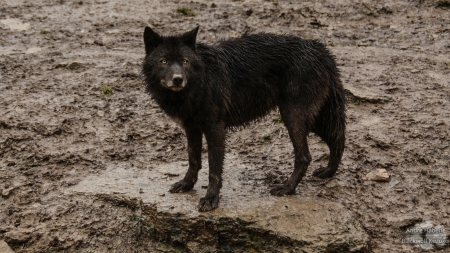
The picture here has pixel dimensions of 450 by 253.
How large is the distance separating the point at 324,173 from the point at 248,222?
1582 mm

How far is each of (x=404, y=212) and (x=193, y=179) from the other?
2667 millimetres

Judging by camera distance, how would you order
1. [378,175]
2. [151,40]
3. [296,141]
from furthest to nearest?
[378,175] → [296,141] → [151,40]

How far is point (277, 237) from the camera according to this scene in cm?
630

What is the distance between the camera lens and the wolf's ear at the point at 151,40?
637 centimetres

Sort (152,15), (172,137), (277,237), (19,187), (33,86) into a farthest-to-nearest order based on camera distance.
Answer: (152,15) < (33,86) < (172,137) < (19,187) < (277,237)

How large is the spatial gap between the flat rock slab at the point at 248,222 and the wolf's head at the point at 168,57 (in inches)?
58.3

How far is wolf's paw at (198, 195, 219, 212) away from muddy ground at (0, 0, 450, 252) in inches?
28.7

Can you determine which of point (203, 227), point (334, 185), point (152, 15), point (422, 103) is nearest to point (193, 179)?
point (203, 227)

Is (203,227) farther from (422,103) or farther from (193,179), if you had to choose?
(422,103)

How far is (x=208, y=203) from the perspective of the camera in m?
6.55

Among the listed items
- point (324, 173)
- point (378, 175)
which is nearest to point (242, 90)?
point (324, 173)

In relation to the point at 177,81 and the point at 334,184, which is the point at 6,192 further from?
the point at 334,184

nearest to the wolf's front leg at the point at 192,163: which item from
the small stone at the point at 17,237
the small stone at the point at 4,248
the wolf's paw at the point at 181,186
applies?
the wolf's paw at the point at 181,186

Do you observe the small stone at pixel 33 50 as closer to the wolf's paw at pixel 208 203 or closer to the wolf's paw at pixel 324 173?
the wolf's paw at pixel 208 203
